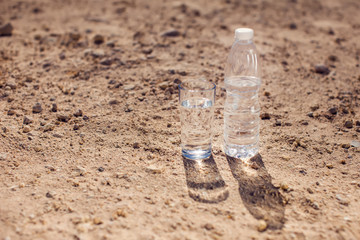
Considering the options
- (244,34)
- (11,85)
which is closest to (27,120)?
(11,85)

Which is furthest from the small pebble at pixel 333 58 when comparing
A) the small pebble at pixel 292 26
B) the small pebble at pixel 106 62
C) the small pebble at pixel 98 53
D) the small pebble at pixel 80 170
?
the small pebble at pixel 80 170

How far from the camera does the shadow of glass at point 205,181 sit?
98.3 inches

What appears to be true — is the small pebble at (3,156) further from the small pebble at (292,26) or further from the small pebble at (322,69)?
the small pebble at (292,26)

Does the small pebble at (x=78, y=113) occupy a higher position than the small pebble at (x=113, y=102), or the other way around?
the small pebble at (x=113, y=102)

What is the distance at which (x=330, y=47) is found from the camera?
197 inches

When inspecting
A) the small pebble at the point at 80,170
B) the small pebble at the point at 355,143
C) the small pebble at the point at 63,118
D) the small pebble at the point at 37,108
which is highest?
the small pebble at the point at 37,108

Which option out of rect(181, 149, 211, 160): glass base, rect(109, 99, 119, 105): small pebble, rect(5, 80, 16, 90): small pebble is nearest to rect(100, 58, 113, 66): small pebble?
rect(109, 99, 119, 105): small pebble

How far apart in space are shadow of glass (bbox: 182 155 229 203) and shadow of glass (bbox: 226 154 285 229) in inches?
5.2

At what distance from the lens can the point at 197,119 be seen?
9.49 ft

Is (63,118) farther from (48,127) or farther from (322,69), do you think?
(322,69)

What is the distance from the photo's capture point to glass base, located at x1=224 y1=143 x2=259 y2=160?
2957mm

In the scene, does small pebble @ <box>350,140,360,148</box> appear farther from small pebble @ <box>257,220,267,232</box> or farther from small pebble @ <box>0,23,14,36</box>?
small pebble @ <box>0,23,14,36</box>

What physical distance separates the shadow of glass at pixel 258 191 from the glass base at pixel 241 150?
0.04 metres

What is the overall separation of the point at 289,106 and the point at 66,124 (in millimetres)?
2198
